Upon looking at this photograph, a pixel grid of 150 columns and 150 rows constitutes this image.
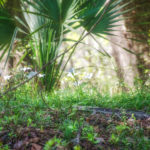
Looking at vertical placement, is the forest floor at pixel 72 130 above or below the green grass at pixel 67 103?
below

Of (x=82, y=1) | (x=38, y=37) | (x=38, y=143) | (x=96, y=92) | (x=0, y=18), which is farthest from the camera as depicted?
(x=38, y=37)

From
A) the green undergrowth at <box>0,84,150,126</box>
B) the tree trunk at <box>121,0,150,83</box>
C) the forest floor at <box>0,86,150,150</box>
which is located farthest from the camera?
the tree trunk at <box>121,0,150,83</box>

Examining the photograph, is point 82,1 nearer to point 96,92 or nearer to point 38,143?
point 96,92

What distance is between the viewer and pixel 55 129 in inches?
62.8

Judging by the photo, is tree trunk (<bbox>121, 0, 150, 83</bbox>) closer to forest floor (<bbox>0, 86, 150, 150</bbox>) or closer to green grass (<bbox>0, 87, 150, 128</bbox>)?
green grass (<bbox>0, 87, 150, 128</bbox>)

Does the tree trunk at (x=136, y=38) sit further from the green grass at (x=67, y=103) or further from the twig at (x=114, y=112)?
the twig at (x=114, y=112)

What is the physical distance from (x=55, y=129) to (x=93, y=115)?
0.52 m

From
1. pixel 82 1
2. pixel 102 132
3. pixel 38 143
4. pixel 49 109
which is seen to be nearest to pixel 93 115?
pixel 102 132

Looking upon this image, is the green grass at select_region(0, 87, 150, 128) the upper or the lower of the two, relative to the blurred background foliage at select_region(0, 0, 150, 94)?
lower

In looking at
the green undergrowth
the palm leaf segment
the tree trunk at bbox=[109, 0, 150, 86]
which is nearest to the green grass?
the green undergrowth

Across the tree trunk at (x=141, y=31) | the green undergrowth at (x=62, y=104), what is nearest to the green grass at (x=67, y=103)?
the green undergrowth at (x=62, y=104)

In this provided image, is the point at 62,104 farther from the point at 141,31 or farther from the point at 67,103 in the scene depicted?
the point at 141,31

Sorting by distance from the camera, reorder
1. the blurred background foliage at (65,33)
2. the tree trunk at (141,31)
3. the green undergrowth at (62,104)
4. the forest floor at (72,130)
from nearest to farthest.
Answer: the forest floor at (72,130) → the green undergrowth at (62,104) → the blurred background foliage at (65,33) → the tree trunk at (141,31)

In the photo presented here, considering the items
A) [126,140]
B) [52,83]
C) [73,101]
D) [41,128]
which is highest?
[52,83]
